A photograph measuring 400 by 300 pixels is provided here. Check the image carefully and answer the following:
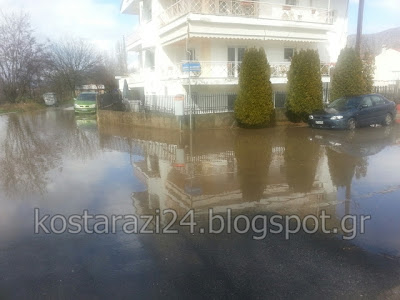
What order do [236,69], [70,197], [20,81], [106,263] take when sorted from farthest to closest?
[20,81] → [236,69] → [70,197] → [106,263]

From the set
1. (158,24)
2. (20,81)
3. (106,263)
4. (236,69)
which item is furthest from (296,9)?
(20,81)

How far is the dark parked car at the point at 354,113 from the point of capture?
1524 centimetres

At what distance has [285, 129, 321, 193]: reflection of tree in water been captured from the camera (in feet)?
25.3

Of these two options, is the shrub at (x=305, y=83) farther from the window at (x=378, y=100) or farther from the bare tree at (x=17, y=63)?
the bare tree at (x=17, y=63)

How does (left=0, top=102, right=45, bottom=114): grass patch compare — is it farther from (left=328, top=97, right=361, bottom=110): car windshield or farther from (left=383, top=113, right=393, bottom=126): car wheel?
(left=383, top=113, right=393, bottom=126): car wheel

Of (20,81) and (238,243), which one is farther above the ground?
(20,81)

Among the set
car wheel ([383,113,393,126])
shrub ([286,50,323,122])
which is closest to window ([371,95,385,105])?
car wheel ([383,113,393,126])

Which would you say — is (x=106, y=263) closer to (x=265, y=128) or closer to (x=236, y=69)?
(x=265, y=128)

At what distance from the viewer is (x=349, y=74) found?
59.1 ft

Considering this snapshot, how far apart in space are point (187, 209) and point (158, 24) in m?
18.4

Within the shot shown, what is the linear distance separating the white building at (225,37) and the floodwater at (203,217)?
25.2ft

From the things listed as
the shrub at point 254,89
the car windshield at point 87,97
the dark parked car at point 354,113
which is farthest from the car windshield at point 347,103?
the car windshield at point 87,97

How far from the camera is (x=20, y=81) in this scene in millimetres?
44188

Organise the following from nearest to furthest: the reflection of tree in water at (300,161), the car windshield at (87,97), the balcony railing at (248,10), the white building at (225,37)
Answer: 1. the reflection of tree in water at (300,161)
2. the white building at (225,37)
3. the balcony railing at (248,10)
4. the car windshield at (87,97)
